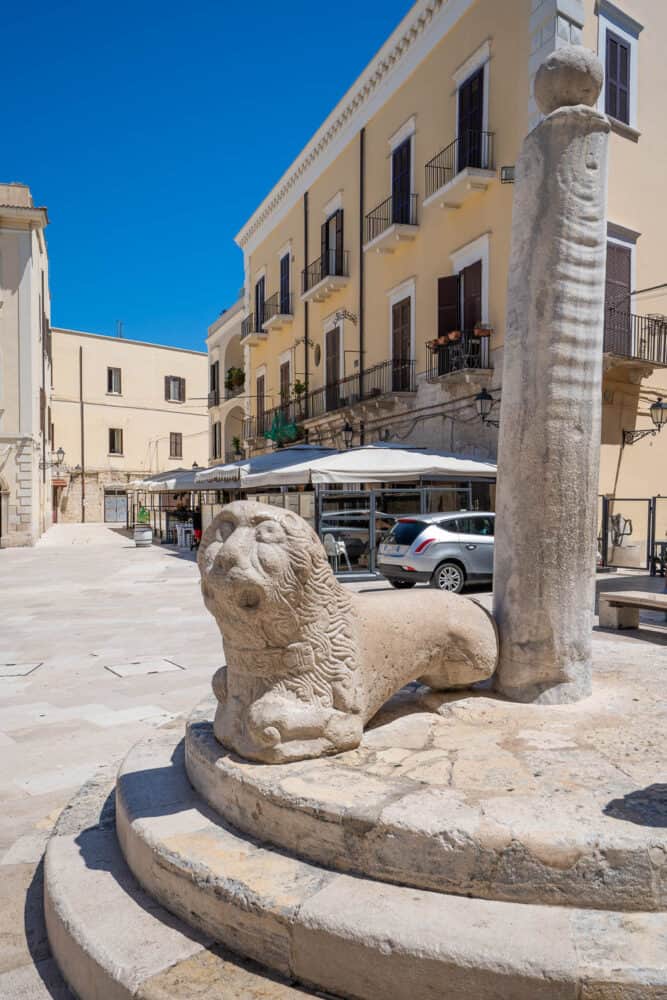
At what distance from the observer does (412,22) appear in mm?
15758

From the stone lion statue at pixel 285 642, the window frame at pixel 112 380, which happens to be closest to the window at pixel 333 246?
the stone lion statue at pixel 285 642

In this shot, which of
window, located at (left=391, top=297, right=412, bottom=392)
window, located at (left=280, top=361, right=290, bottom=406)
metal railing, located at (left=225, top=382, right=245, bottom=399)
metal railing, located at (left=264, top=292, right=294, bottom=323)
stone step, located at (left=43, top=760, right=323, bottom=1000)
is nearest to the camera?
stone step, located at (left=43, top=760, right=323, bottom=1000)

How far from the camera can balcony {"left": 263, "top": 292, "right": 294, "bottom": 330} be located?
2334cm

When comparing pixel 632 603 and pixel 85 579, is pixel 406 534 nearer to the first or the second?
pixel 632 603

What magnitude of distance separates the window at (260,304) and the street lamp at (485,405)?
44.7 feet

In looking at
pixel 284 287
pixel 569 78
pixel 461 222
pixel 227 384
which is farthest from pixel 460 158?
pixel 227 384

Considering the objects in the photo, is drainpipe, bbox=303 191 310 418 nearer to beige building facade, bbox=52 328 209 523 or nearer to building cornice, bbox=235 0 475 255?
building cornice, bbox=235 0 475 255

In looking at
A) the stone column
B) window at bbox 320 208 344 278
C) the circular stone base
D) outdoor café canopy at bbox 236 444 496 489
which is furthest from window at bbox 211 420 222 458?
the circular stone base

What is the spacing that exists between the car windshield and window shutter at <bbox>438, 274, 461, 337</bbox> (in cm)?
535

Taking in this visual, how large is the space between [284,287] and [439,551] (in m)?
15.7

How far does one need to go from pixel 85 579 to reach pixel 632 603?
10052 mm

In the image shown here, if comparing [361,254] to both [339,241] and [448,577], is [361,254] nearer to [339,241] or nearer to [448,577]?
[339,241]

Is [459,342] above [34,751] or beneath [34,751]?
above

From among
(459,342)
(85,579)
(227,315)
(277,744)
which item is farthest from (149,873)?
(227,315)
